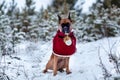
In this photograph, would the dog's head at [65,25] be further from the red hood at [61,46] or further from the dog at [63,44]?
the red hood at [61,46]

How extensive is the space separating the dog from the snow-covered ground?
0.60 ft

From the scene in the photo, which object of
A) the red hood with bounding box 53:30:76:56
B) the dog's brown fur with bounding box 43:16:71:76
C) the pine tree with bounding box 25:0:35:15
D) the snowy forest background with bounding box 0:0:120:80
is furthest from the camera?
the pine tree with bounding box 25:0:35:15

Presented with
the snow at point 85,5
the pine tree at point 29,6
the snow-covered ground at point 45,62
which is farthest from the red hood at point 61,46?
the pine tree at point 29,6

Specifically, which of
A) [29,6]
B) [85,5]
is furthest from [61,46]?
[29,6]

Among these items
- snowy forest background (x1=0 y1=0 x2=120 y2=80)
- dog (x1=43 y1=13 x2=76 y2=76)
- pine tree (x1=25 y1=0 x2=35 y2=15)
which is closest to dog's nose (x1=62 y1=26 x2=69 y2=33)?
dog (x1=43 y1=13 x2=76 y2=76)

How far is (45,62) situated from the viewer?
7938 millimetres

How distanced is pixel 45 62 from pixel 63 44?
1660 millimetres

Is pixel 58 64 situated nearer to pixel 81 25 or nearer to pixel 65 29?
pixel 65 29

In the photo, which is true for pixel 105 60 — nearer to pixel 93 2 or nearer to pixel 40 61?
pixel 40 61

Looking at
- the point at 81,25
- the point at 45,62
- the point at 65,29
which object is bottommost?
the point at 81,25

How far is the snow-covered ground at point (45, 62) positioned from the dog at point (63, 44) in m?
0.18

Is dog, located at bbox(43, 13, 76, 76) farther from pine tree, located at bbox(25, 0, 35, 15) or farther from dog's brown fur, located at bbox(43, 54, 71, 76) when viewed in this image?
pine tree, located at bbox(25, 0, 35, 15)

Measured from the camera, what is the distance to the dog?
6211 mm

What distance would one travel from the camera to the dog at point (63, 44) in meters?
6.21
